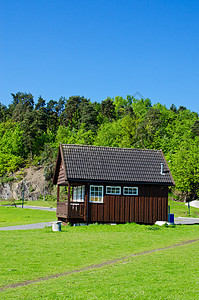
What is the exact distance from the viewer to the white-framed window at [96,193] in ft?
94.6

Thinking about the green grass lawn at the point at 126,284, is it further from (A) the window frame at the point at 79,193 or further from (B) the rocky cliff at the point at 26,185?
(B) the rocky cliff at the point at 26,185

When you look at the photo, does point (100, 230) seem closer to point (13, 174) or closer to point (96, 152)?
point (96, 152)

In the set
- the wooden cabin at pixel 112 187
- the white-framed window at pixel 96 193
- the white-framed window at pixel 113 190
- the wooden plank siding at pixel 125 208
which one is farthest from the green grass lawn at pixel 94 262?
the white-framed window at pixel 113 190

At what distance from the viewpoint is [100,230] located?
24922mm

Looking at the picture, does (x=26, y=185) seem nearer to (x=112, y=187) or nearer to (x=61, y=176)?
(x=61, y=176)

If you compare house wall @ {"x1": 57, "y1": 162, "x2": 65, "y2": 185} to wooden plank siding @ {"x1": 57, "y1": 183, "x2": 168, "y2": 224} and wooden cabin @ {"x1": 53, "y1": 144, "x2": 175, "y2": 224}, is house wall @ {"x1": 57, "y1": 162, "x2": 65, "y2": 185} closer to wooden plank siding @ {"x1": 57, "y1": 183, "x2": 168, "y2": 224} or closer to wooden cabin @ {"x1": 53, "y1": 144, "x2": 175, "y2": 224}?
wooden cabin @ {"x1": 53, "y1": 144, "x2": 175, "y2": 224}

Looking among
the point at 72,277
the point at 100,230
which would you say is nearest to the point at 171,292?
the point at 72,277

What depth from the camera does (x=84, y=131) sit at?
96.9m

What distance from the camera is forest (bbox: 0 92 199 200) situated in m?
85.1

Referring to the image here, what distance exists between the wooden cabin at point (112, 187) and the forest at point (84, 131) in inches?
1389

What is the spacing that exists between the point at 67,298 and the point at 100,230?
55.1 feet

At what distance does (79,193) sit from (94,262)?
18.2 m

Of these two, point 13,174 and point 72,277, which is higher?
point 13,174

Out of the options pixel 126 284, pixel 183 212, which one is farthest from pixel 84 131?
pixel 126 284
